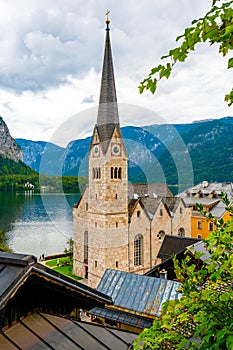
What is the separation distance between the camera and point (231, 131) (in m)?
81.0

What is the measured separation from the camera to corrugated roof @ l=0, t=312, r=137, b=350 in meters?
3.22

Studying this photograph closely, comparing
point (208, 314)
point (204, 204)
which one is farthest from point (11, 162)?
point (208, 314)

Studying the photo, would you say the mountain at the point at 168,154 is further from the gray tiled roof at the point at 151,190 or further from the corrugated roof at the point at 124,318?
the corrugated roof at the point at 124,318

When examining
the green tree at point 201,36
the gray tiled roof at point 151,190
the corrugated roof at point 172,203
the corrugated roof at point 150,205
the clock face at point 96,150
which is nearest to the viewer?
the green tree at point 201,36

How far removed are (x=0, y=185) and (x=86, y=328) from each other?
135 metres

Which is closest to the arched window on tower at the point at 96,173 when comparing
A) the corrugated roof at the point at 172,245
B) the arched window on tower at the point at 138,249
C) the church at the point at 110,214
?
the church at the point at 110,214

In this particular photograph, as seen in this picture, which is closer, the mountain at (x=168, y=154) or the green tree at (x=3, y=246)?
the green tree at (x=3, y=246)

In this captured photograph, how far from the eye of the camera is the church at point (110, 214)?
86.1 feet

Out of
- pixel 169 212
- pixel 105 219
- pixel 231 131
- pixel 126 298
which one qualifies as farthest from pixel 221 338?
pixel 231 131

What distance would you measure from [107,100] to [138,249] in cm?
1360

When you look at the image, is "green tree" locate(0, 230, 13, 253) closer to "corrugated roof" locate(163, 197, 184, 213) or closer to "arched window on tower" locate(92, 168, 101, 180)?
"arched window on tower" locate(92, 168, 101, 180)

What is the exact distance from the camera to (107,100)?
27.5m

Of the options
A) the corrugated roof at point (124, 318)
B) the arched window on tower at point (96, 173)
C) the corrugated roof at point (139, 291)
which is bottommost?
the corrugated roof at point (124, 318)

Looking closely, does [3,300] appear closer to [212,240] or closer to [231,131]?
[212,240]
